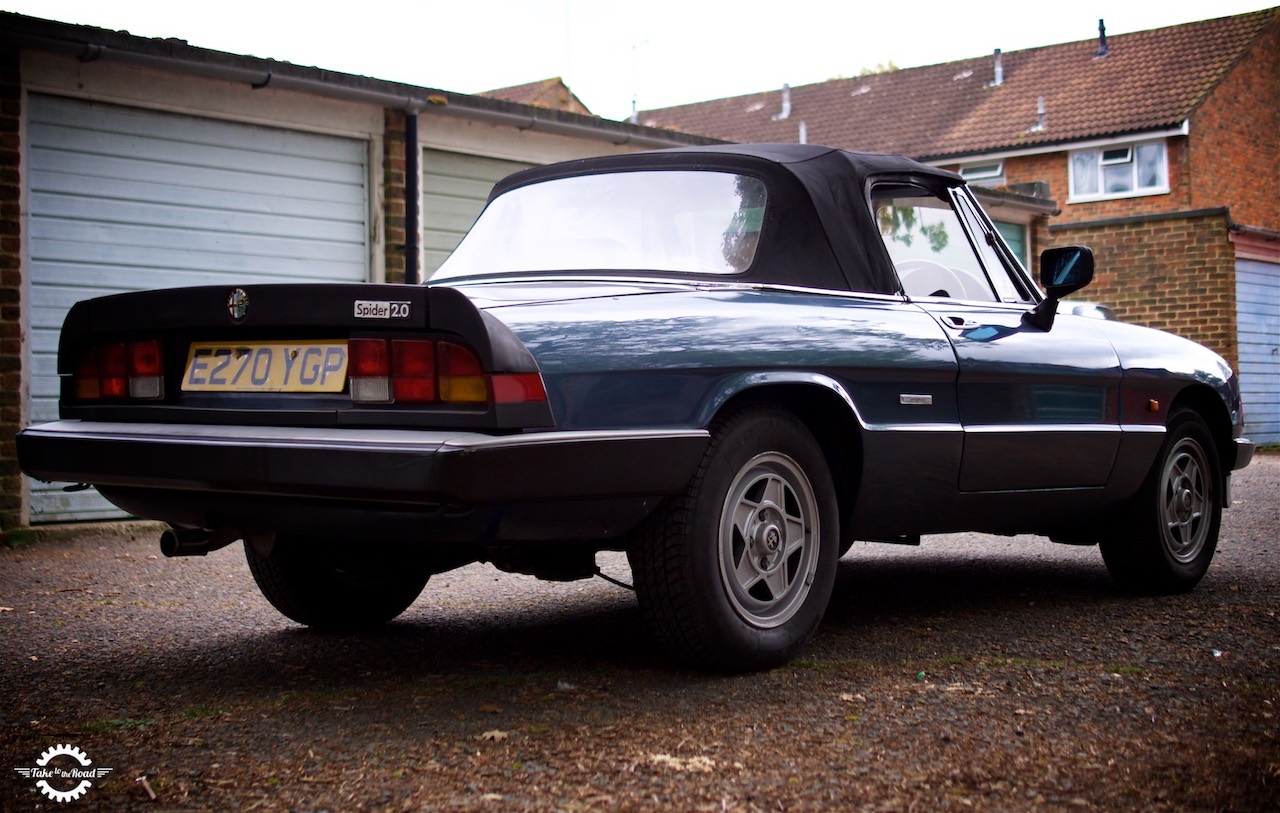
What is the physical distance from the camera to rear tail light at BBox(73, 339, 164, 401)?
12.7 feet

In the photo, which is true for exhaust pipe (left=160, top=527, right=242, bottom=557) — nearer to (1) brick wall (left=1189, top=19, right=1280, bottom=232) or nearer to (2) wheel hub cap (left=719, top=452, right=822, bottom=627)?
(2) wheel hub cap (left=719, top=452, right=822, bottom=627)

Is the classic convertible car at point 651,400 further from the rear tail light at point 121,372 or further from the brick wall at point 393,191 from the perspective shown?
the brick wall at point 393,191

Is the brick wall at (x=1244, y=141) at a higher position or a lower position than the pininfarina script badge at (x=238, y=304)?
higher

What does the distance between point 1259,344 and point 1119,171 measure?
13.1 m

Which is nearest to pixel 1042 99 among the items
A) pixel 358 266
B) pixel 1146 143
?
pixel 1146 143

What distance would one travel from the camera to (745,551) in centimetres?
390

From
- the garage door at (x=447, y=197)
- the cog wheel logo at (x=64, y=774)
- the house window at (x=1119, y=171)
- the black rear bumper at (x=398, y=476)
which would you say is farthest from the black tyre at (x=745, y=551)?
the house window at (x=1119, y=171)

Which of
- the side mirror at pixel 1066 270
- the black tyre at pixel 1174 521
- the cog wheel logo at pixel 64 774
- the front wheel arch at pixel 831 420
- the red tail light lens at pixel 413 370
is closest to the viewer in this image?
the cog wheel logo at pixel 64 774

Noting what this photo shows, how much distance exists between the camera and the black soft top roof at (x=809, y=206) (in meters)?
4.36

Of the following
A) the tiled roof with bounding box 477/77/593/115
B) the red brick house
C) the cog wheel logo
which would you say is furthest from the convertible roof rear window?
the tiled roof with bounding box 477/77/593/115

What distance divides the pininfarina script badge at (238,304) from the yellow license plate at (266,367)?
9 centimetres

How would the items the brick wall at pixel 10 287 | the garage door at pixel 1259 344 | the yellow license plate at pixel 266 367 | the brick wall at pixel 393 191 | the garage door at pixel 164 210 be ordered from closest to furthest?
the yellow license plate at pixel 266 367, the brick wall at pixel 10 287, the garage door at pixel 164 210, the brick wall at pixel 393 191, the garage door at pixel 1259 344

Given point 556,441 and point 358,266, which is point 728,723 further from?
point 358,266

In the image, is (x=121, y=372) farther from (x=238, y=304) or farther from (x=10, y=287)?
(x=10, y=287)
